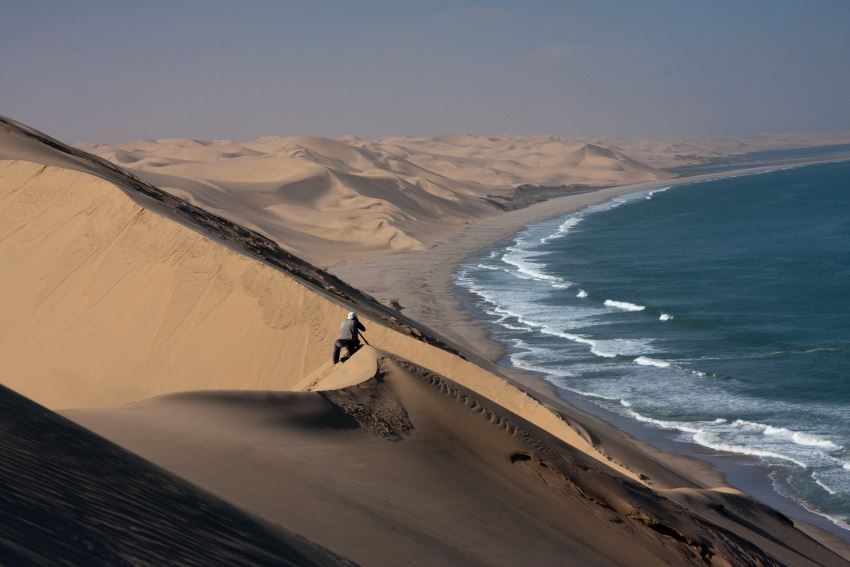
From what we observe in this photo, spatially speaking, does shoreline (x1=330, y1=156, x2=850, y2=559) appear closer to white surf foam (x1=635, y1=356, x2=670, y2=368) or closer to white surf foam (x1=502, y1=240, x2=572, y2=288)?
white surf foam (x1=502, y1=240, x2=572, y2=288)

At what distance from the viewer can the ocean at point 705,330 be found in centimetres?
1819

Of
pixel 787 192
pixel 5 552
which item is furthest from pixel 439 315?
pixel 787 192

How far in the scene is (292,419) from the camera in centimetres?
905

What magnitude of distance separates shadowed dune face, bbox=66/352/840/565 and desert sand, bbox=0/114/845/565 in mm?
24

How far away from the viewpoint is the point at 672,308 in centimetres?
3102

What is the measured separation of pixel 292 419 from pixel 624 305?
78.4ft

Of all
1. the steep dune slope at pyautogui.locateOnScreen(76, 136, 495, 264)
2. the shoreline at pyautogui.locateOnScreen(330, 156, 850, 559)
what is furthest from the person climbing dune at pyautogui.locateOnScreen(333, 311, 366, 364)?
the steep dune slope at pyautogui.locateOnScreen(76, 136, 495, 264)

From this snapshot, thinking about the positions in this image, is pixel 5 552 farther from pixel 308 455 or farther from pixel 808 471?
pixel 808 471

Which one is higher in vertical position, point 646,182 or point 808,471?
point 646,182

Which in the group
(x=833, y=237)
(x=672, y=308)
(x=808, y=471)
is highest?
(x=833, y=237)

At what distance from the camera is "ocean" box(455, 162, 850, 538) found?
18.2 m

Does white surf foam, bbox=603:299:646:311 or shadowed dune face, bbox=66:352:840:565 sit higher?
white surf foam, bbox=603:299:646:311

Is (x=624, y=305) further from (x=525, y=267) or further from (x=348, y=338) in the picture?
(x=348, y=338)

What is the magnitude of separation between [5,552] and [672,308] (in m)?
28.7
